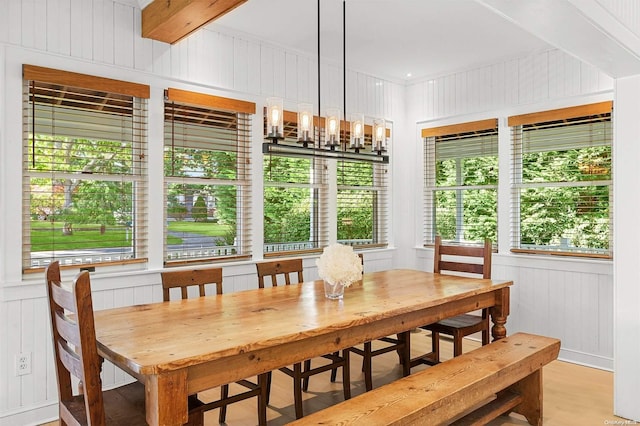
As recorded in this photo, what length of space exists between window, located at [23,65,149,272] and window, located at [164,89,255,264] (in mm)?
244

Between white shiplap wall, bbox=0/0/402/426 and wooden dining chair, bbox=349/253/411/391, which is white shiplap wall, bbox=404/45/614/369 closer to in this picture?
wooden dining chair, bbox=349/253/411/391

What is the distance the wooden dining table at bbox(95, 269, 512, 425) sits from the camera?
68.1 inches

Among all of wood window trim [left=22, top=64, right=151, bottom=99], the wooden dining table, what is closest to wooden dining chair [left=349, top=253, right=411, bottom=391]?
the wooden dining table

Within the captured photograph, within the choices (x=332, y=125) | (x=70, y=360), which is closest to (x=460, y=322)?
(x=332, y=125)

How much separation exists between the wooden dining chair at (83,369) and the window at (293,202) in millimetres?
2279

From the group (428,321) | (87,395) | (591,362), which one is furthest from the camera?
(591,362)

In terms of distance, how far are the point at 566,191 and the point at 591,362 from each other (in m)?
1.51

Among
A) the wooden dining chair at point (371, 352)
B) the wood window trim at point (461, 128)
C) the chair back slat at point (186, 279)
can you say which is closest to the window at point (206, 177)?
the chair back slat at point (186, 279)

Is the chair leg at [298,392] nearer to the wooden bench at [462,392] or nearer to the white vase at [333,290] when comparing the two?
the white vase at [333,290]

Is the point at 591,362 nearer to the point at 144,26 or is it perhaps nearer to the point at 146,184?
the point at 146,184

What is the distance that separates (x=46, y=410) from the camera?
10.1 ft

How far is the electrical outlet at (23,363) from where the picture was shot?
9.77 ft

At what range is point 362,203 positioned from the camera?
17.2ft

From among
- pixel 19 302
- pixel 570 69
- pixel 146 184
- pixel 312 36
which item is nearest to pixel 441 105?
pixel 570 69
